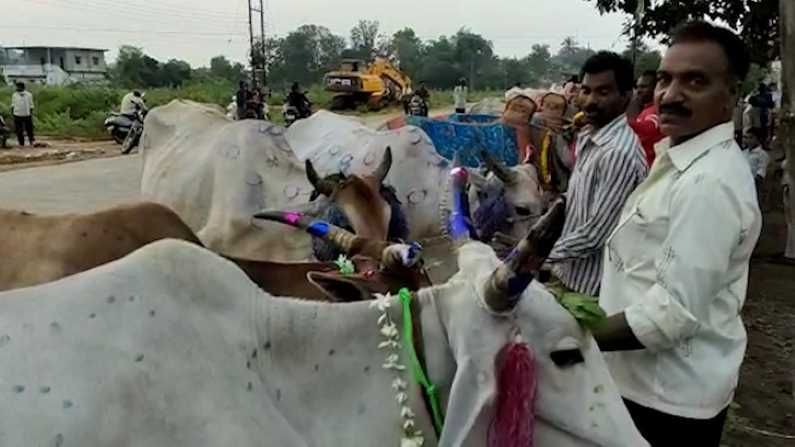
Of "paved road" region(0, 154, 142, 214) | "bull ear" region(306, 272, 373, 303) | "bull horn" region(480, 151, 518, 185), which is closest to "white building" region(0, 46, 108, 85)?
"paved road" region(0, 154, 142, 214)

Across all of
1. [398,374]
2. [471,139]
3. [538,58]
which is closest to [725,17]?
[471,139]

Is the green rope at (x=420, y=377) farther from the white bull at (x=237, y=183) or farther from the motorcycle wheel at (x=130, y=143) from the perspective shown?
the motorcycle wheel at (x=130, y=143)

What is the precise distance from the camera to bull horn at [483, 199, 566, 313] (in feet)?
7.30

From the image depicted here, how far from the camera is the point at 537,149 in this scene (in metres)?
7.70

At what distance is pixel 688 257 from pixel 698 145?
14.4 inches

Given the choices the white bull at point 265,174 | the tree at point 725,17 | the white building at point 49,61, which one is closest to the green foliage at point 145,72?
the white building at point 49,61

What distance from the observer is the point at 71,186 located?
15.5 m

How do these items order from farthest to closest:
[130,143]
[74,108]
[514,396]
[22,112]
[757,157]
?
1. [74,108]
2. [22,112]
3. [130,143]
4. [757,157]
5. [514,396]

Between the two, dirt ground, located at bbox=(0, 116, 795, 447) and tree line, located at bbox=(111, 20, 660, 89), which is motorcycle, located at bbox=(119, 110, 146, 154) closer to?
dirt ground, located at bbox=(0, 116, 795, 447)

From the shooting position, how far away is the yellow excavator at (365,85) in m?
37.9

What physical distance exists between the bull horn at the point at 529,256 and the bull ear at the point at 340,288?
1.77 ft

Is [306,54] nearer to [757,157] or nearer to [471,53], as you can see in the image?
[471,53]

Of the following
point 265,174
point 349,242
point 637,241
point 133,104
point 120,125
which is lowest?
point 120,125

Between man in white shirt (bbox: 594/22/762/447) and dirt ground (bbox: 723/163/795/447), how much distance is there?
267cm
